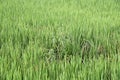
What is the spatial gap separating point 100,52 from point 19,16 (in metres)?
1.63

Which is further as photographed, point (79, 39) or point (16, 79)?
point (79, 39)

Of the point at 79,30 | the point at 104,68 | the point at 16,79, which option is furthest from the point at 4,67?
the point at 79,30

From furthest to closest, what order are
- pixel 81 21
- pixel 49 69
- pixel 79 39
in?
pixel 81 21
pixel 79 39
pixel 49 69

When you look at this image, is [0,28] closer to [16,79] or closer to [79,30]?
[79,30]

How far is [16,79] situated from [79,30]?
56.4 inches

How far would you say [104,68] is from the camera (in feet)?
6.15

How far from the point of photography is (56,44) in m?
2.60

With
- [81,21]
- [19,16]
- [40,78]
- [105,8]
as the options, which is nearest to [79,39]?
[81,21]

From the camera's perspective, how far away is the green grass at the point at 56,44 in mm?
1784

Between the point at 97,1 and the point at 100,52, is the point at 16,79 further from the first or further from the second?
the point at 97,1

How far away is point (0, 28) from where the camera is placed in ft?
10.3

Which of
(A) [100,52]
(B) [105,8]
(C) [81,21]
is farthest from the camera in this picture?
(B) [105,8]

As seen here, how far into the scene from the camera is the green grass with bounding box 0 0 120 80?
5.85 ft

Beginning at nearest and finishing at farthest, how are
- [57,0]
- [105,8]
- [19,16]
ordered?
[19,16] → [105,8] → [57,0]
